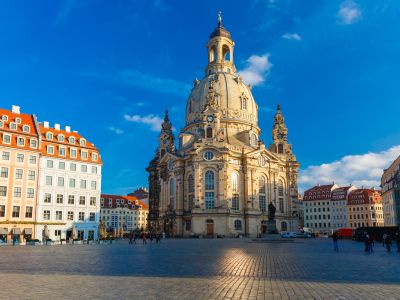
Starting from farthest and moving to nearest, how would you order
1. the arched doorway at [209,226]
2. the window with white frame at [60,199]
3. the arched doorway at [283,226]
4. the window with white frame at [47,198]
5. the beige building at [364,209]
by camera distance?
the beige building at [364,209] < the arched doorway at [283,226] < the arched doorway at [209,226] < the window with white frame at [60,199] < the window with white frame at [47,198]

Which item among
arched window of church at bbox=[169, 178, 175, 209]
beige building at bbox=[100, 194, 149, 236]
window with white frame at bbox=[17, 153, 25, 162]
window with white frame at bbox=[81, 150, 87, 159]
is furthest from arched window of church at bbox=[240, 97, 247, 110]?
window with white frame at bbox=[17, 153, 25, 162]

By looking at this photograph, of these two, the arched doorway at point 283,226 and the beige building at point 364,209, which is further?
the beige building at point 364,209

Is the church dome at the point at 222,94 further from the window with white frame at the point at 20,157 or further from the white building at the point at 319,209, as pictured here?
the white building at the point at 319,209

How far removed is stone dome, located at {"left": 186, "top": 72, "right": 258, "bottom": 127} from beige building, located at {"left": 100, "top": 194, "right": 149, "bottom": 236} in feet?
150

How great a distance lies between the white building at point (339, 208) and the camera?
14100 cm

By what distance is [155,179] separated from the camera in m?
112

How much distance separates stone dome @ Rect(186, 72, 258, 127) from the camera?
103 m

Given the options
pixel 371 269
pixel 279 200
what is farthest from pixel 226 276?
pixel 279 200

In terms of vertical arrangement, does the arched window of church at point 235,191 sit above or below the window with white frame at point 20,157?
below

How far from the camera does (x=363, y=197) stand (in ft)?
452

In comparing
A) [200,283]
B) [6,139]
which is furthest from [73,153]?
[200,283]

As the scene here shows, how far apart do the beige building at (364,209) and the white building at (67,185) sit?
10073 centimetres

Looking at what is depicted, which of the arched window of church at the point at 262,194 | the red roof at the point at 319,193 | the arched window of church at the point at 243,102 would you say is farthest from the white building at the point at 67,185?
the red roof at the point at 319,193

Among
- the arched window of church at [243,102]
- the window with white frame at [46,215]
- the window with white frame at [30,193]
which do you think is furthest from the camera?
the arched window of church at [243,102]
